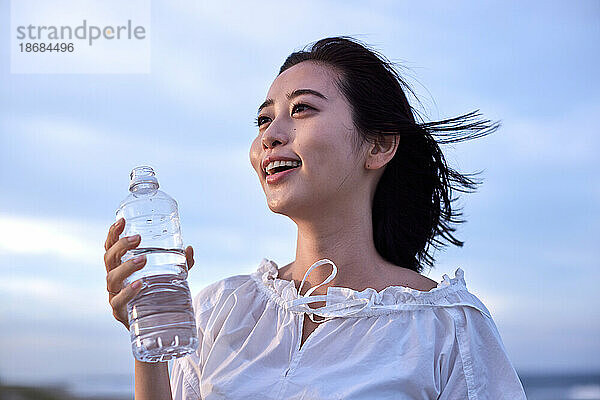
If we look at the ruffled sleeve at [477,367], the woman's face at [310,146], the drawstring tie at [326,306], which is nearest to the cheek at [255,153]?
the woman's face at [310,146]

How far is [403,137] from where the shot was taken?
2.60m

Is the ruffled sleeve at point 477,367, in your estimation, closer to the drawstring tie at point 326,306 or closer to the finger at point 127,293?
the drawstring tie at point 326,306

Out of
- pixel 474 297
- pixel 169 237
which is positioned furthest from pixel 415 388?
pixel 169 237

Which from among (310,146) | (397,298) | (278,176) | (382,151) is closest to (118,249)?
(278,176)

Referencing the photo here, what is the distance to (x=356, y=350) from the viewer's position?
2.16m

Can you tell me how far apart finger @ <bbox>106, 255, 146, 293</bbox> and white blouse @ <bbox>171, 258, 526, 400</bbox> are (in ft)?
1.48

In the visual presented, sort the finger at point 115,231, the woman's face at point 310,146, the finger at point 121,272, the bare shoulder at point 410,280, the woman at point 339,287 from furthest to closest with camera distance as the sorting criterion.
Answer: the bare shoulder at point 410,280, the woman's face at point 310,146, the woman at point 339,287, the finger at point 115,231, the finger at point 121,272

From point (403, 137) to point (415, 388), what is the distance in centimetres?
91

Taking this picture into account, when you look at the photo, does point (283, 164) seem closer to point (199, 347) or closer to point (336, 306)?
point (336, 306)

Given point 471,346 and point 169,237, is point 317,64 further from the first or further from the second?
point 471,346

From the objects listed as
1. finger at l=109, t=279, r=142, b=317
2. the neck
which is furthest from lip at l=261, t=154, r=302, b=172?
finger at l=109, t=279, r=142, b=317

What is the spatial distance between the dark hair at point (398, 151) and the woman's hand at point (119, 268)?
2.63 feet

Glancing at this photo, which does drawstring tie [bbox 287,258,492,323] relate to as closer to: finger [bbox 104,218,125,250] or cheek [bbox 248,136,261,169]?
cheek [bbox 248,136,261,169]

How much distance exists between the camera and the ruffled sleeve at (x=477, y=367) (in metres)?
2.10
